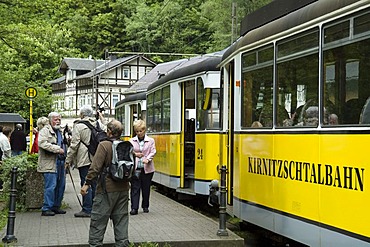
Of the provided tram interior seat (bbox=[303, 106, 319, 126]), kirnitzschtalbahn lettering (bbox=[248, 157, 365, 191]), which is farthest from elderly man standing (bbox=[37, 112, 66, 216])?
tram interior seat (bbox=[303, 106, 319, 126])

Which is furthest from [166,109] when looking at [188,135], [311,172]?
[311,172]

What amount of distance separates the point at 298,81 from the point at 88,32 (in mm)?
68974

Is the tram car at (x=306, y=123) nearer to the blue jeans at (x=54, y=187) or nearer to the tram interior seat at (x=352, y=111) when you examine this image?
the tram interior seat at (x=352, y=111)

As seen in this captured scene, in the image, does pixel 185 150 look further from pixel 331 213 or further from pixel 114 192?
pixel 331 213

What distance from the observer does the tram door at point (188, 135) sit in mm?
16328

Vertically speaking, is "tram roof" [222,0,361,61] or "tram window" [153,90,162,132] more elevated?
"tram roof" [222,0,361,61]

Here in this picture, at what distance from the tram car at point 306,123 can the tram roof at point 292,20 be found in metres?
0.02

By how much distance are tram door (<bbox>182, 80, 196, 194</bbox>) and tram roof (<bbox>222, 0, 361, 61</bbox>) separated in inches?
222

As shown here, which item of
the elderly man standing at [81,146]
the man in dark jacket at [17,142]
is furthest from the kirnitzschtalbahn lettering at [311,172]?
the man in dark jacket at [17,142]

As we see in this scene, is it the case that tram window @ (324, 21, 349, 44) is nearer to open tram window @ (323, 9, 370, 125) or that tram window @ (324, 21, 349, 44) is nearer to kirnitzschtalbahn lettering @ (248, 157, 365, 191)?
open tram window @ (323, 9, 370, 125)

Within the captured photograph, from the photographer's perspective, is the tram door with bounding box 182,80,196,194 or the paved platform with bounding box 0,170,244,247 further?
the tram door with bounding box 182,80,196,194

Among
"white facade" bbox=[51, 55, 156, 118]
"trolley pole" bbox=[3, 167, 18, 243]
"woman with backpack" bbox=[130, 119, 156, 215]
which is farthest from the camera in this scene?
"white facade" bbox=[51, 55, 156, 118]

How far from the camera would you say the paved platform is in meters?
9.42

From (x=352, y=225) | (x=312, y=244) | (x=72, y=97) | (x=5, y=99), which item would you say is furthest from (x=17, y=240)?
(x=72, y=97)
